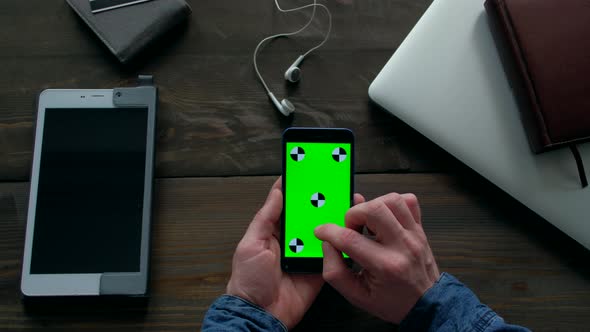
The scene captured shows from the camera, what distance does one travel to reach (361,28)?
758mm

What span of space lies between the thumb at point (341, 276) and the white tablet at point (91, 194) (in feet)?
0.94

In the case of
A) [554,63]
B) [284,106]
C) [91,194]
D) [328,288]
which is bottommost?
[328,288]

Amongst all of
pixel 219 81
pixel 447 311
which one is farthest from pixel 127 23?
pixel 447 311

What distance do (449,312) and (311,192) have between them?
257 mm

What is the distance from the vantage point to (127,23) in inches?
27.5

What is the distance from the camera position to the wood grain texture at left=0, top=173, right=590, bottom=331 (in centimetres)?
67

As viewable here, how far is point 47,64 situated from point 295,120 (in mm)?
445

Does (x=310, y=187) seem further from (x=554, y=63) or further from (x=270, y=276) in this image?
(x=554, y=63)

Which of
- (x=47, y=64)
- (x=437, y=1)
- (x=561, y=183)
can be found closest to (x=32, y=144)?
(x=47, y=64)

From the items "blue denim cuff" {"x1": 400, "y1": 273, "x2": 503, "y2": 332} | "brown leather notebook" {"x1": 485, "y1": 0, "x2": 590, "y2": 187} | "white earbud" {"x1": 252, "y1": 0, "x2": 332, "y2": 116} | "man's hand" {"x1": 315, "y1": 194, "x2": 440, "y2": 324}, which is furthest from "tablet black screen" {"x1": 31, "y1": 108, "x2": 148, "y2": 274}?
"brown leather notebook" {"x1": 485, "y1": 0, "x2": 590, "y2": 187}

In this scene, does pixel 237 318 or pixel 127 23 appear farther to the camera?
pixel 127 23

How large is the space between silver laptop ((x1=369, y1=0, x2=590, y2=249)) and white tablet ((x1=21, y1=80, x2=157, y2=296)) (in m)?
0.42

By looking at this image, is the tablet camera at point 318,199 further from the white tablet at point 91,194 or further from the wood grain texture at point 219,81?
the white tablet at point 91,194

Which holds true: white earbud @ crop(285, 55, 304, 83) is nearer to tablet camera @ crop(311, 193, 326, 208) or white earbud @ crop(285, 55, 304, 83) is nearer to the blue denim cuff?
tablet camera @ crop(311, 193, 326, 208)
